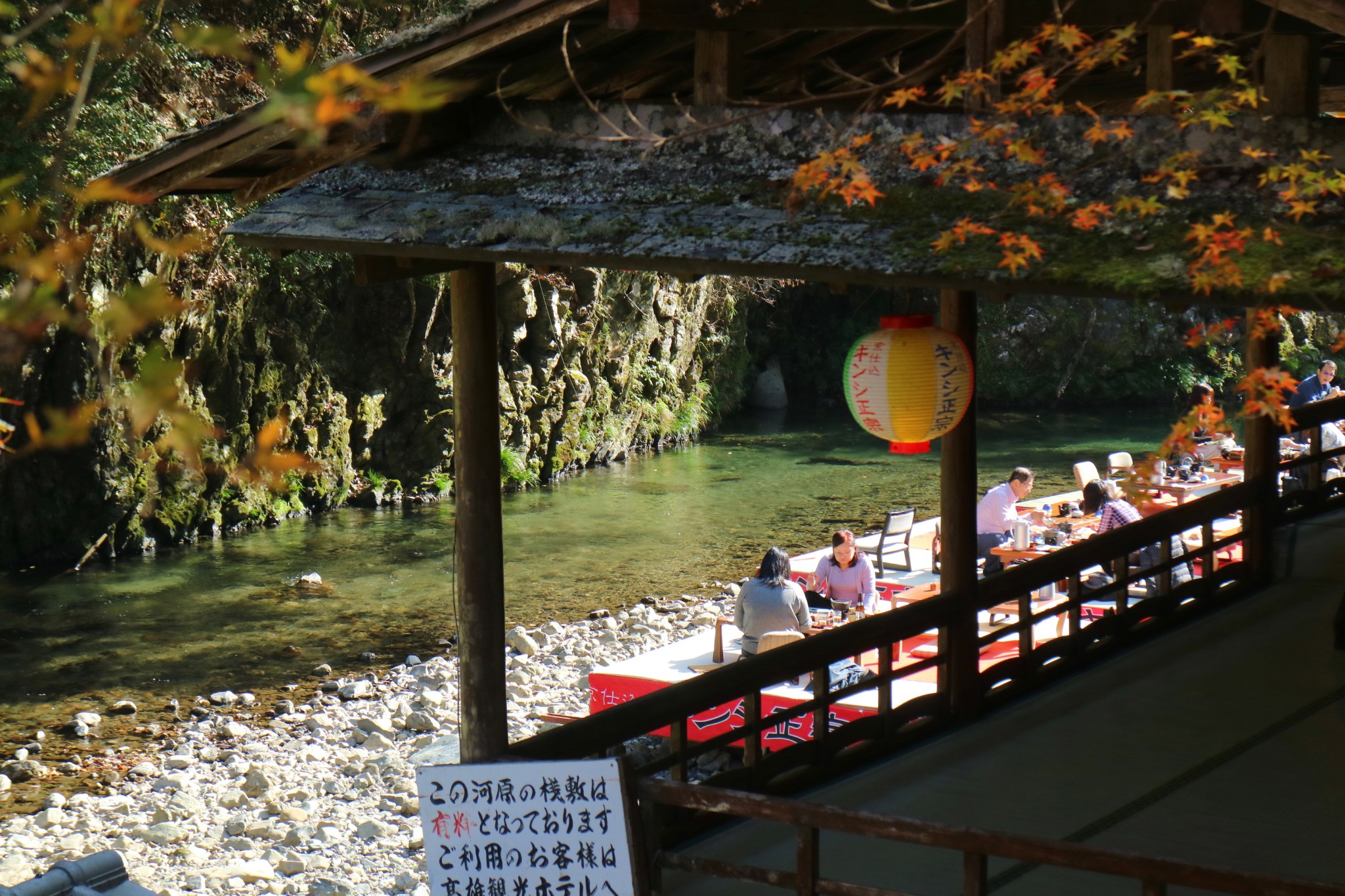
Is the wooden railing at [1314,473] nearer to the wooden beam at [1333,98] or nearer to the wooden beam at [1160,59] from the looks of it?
the wooden beam at [1333,98]

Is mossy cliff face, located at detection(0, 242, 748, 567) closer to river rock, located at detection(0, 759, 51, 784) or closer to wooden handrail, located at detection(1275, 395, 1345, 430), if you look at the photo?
river rock, located at detection(0, 759, 51, 784)

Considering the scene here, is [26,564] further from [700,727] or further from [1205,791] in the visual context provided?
[1205,791]

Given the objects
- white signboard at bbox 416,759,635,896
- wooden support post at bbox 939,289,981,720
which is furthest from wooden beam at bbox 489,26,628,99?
white signboard at bbox 416,759,635,896

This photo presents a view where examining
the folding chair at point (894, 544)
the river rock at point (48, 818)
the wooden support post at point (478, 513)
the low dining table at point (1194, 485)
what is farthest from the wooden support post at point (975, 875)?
the low dining table at point (1194, 485)

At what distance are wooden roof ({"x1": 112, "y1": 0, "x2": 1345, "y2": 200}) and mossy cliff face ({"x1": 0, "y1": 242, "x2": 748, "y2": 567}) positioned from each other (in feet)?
27.4

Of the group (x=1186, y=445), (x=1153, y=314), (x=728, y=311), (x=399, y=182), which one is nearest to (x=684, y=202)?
(x=399, y=182)

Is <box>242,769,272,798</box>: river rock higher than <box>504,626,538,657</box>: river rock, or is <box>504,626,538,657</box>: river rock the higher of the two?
<box>504,626,538,657</box>: river rock

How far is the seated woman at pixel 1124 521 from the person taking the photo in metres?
8.48

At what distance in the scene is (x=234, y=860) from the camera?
811 centimetres

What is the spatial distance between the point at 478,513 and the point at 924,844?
6.30 feet

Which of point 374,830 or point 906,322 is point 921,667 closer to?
point 906,322

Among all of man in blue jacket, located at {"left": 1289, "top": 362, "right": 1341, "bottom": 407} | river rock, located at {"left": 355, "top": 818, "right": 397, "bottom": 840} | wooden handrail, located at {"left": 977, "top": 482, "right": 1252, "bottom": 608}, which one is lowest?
river rock, located at {"left": 355, "top": 818, "right": 397, "bottom": 840}

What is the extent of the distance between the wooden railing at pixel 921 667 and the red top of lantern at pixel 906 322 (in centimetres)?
106

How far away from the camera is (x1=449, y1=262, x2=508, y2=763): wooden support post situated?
438 cm
